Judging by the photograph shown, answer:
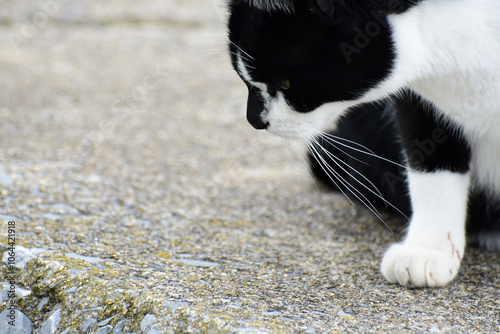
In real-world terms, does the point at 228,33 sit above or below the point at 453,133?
above

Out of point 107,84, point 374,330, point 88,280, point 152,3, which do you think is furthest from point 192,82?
point 374,330

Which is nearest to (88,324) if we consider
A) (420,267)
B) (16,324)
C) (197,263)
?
(16,324)

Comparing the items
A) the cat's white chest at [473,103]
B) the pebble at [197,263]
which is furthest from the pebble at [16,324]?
the cat's white chest at [473,103]

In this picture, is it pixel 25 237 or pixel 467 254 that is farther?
pixel 467 254

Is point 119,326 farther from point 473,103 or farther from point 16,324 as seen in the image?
point 473,103

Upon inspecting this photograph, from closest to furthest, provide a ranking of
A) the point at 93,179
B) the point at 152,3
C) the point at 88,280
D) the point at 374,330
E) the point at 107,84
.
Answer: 1. the point at 374,330
2. the point at 88,280
3. the point at 93,179
4. the point at 107,84
5. the point at 152,3

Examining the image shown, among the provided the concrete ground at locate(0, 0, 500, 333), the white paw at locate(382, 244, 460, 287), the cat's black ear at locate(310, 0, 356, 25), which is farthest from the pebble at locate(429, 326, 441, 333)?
the cat's black ear at locate(310, 0, 356, 25)

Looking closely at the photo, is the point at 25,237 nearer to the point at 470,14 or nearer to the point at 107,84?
the point at 470,14

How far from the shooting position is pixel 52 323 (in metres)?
1.05

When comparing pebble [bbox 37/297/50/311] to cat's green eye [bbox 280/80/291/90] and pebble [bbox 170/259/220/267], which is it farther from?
cat's green eye [bbox 280/80/291/90]

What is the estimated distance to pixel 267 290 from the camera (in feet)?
3.56

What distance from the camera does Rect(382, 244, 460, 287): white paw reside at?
3.72 ft

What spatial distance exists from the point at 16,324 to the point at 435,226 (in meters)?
0.74

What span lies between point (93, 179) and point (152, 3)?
5.90ft
